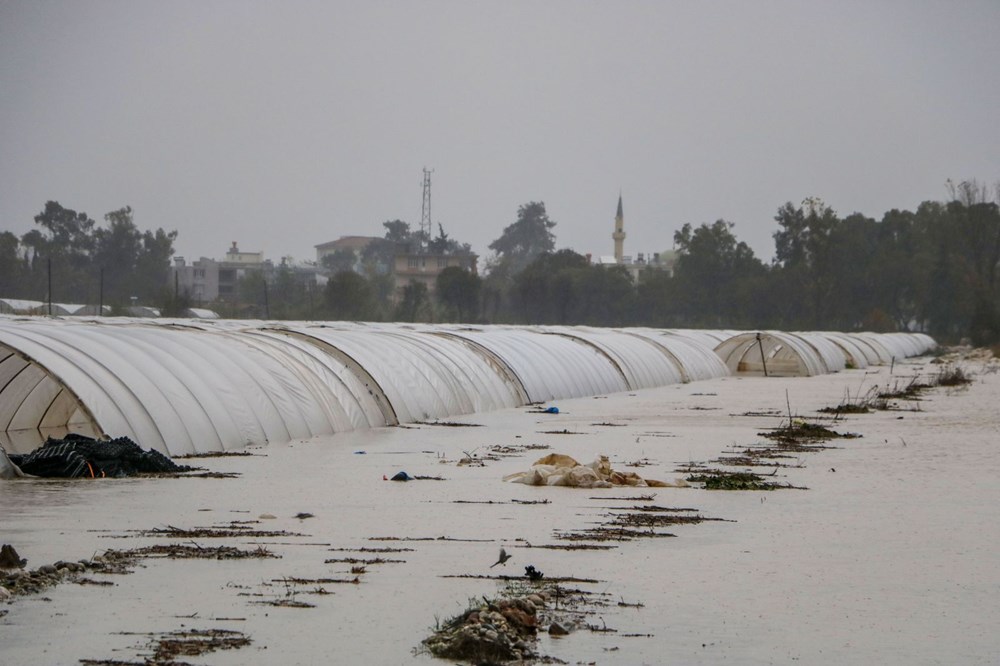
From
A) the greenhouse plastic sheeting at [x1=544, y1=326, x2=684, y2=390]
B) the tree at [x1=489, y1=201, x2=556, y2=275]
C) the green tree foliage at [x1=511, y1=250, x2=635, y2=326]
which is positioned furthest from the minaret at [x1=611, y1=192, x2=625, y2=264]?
the greenhouse plastic sheeting at [x1=544, y1=326, x2=684, y2=390]

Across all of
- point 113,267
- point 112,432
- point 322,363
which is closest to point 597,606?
point 112,432

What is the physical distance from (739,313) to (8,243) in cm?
5579

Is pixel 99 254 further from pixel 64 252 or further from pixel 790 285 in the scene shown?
pixel 790 285

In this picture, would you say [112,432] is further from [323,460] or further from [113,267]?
[113,267]

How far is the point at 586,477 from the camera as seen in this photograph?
14.8 meters

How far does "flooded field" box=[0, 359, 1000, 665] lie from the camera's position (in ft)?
24.9

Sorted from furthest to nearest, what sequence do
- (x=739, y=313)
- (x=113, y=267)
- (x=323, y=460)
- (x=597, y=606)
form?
(x=113, y=267), (x=739, y=313), (x=323, y=460), (x=597, y=606)

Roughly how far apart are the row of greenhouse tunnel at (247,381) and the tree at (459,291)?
5645 cm

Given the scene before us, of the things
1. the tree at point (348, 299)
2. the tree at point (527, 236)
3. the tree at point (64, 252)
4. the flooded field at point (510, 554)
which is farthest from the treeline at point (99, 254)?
the flooded field at point (510, 554)

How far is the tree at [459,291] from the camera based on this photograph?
92438 mm

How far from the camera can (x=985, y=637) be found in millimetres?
7875

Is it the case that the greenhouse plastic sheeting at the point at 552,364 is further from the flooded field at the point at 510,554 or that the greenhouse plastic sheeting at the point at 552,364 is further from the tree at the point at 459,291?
the tree at the point at 459,291

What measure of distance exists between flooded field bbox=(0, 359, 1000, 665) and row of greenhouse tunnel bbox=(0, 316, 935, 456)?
0.90 metres

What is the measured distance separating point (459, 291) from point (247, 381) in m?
73.1
